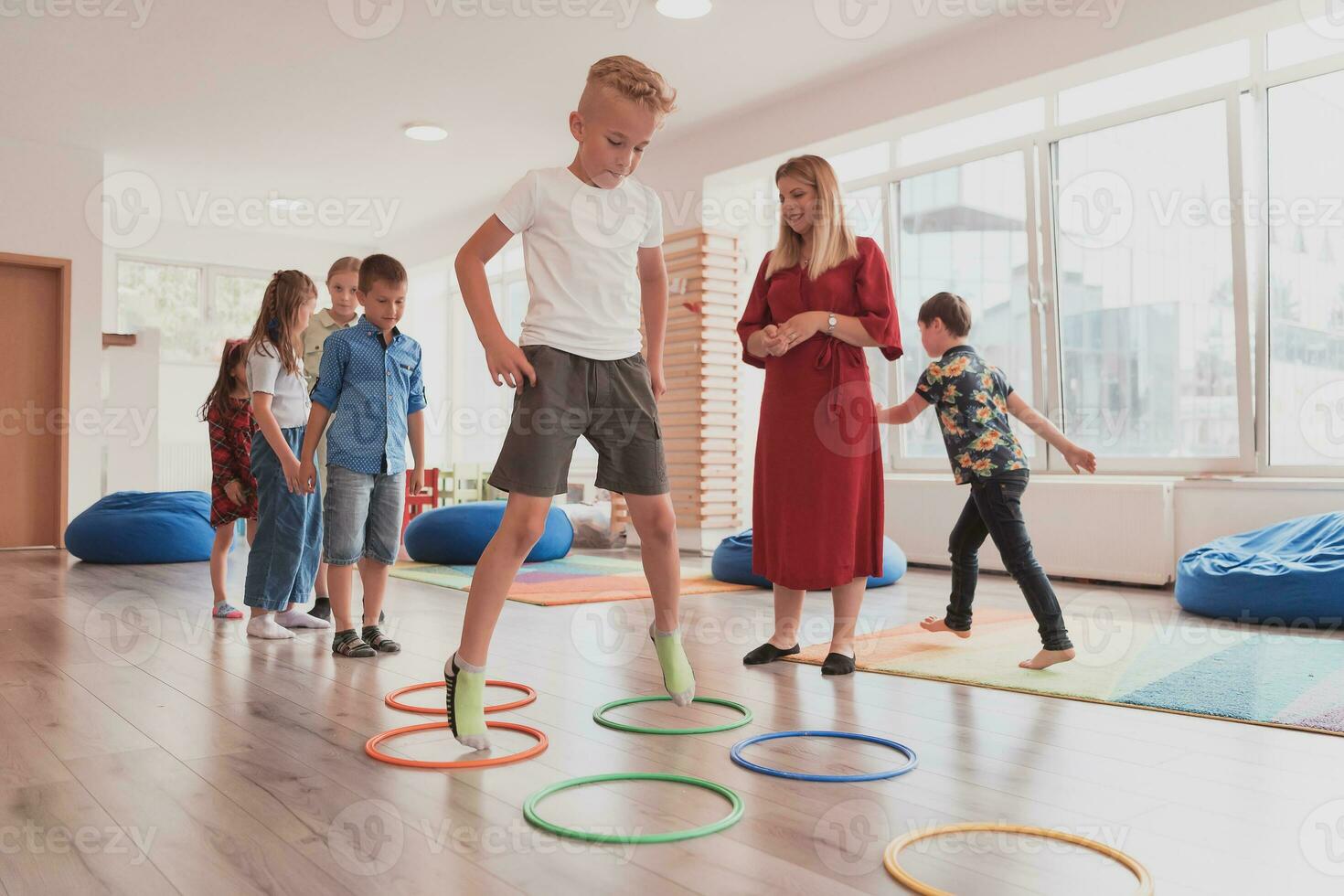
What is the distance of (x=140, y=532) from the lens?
5.75 metres

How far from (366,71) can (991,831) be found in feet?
18.2

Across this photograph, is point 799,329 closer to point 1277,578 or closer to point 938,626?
point 938,626

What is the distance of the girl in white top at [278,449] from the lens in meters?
3.18

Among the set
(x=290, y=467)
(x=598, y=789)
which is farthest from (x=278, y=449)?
(x=598, y=789)

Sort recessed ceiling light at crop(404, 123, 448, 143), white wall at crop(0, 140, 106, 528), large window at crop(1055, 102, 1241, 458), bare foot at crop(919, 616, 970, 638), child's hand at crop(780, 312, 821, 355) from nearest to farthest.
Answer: child's hand at crop(780, 312, 821, 355)
bare foot at crop(919, 616, 970, 638)
large window at crop(1055, 102, 1241, 458)
recessed ceiling light at crop(404, 123, 448, 143)
white wall at crop(0, 140, 106, 528)

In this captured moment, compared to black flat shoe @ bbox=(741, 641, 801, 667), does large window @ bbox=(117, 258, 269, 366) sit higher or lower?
higher

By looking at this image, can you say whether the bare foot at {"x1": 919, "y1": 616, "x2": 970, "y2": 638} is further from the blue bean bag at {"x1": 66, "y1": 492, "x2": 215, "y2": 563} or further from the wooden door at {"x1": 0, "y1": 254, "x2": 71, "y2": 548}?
the wooden door at {"x1": 0, "y1": 254, "x2": 71, "y2": 548}

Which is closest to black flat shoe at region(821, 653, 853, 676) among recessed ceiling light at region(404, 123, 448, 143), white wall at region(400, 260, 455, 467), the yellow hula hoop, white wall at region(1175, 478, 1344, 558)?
the yellow hula hoop

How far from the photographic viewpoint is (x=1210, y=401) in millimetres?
4977

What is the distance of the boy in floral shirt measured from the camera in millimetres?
2680

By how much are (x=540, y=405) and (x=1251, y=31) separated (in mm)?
4222

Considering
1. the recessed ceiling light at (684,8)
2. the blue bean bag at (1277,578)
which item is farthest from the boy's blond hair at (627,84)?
the recessed ceiling light at (684,8)

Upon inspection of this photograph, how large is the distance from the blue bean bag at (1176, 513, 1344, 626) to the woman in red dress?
1.77 metres

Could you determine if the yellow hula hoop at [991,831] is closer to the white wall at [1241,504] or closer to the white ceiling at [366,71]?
the white wall at [1241,504]
